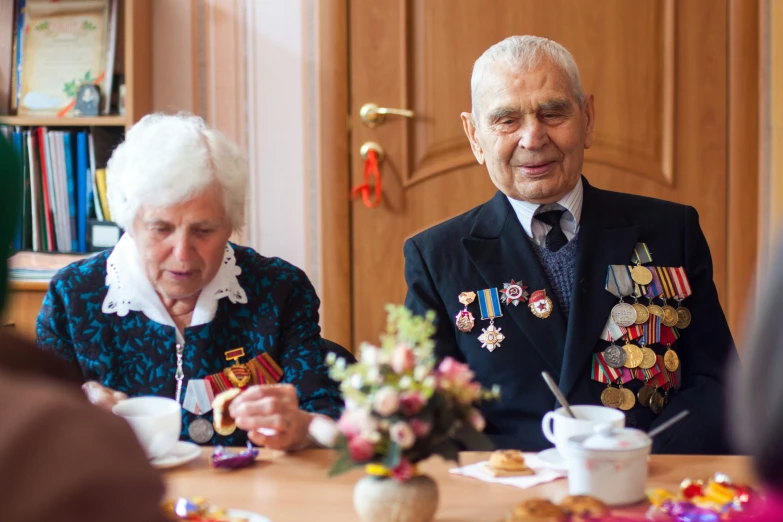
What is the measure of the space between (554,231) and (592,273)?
151mm

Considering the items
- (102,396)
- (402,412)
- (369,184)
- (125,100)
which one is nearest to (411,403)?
(402,412)

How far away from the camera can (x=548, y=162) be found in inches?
75.9

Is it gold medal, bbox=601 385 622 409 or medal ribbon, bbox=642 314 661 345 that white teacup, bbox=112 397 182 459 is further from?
medal ribbon, bbox=642 314 661 345

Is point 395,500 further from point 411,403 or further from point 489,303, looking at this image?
point 489,303

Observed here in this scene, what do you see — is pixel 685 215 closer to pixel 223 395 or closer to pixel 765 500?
pixel 223 395

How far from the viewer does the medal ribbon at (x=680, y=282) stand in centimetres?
184

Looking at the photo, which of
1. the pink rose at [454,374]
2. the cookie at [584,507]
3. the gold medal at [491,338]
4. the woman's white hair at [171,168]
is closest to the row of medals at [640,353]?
the gold medal at [491,338]

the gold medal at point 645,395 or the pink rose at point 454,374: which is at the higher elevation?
the pink rose at point 454,374

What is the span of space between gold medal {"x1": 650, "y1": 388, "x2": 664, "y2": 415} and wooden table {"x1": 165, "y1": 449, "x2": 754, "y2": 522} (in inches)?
13.5

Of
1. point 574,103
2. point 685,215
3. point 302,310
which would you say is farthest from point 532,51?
point 302,310

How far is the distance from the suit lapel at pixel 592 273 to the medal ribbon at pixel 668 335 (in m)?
0.11

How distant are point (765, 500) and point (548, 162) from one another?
4.40 ft

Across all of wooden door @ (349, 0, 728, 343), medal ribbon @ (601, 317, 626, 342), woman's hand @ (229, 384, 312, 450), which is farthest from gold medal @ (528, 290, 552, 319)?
wooden door @ (349, 0, 728, 343)

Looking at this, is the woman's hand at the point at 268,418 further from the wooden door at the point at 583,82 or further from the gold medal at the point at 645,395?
the wooden door at the point at 583,82
